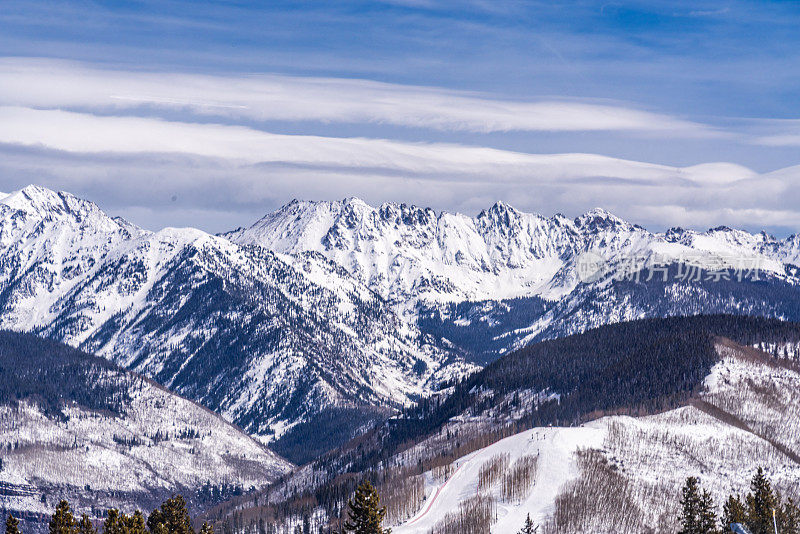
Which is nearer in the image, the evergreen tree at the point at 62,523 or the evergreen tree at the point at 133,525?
the evergreen tree at the point at 62,523

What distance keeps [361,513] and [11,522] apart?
47.2 metres

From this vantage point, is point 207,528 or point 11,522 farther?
point 207,528

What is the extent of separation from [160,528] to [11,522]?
32.6m

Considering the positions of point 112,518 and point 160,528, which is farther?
point 160,528

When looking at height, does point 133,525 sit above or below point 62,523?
above

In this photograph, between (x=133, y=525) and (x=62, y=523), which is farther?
(x=133, y=525)

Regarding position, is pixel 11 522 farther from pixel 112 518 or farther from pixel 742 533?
pixel 742 533

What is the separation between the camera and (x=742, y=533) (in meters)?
123

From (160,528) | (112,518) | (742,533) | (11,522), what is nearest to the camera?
(742,533)

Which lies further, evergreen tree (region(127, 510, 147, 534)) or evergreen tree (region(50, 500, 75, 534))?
evergreen tree (region(127, 510, 147, 534))

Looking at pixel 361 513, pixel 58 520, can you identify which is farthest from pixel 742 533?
pixel 58 520

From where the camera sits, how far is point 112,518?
172750mm

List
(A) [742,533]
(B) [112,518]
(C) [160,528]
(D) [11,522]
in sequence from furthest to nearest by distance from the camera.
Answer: (C) [160,528] < (B) [112,518] < (D) [11,522] < (A) [742,533]

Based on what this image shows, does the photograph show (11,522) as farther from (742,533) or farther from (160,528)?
(742,533)
